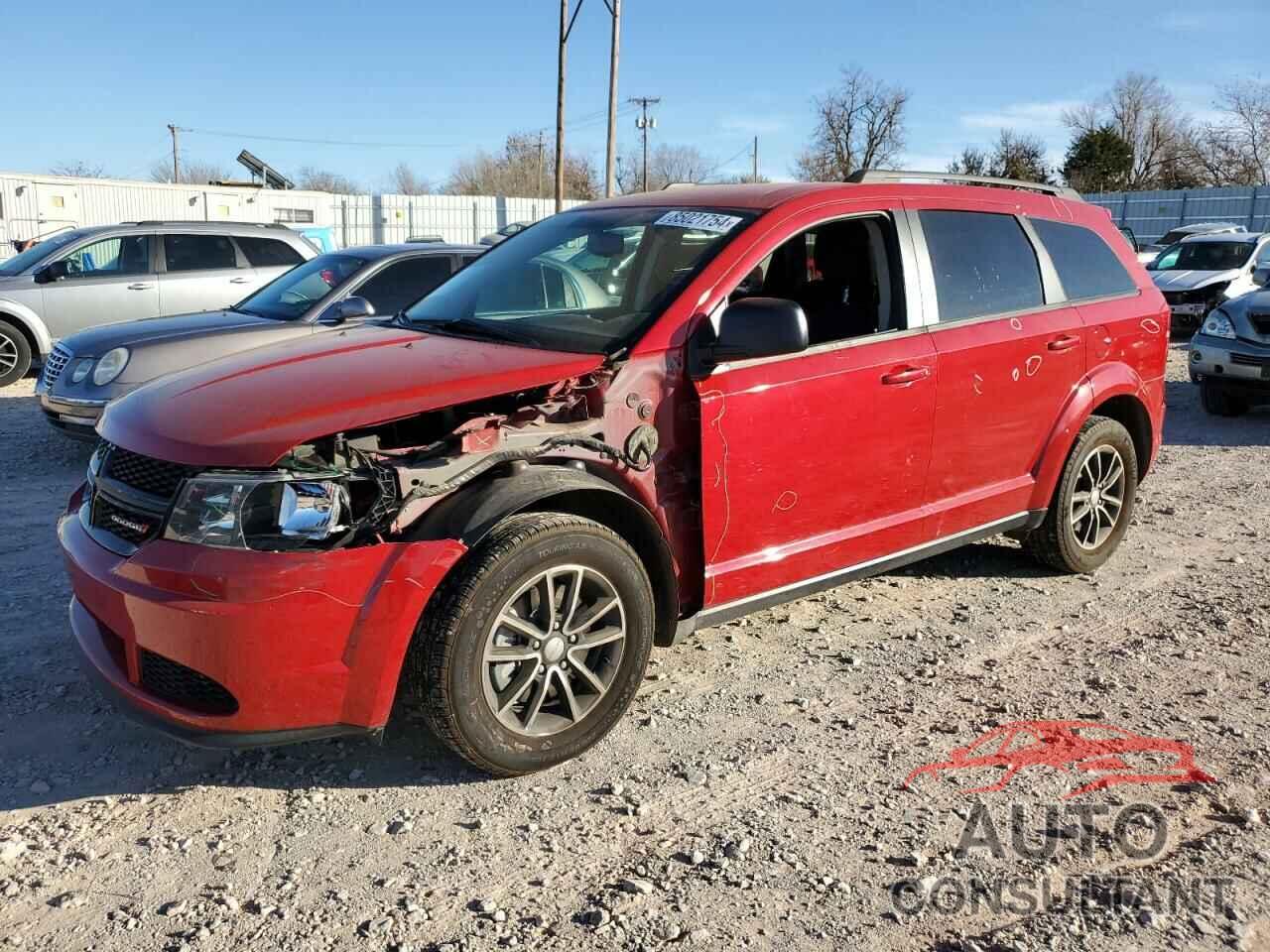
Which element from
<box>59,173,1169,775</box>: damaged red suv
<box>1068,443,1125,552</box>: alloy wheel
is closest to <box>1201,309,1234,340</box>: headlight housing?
<box>1068,443,1125,552</box>: alloy wheel

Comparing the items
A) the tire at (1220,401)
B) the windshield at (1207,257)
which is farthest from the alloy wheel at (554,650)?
the windshield at (1207,257)

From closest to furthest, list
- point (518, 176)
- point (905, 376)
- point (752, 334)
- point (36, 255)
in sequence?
point (752, 334) → point (905, 376) → point (36, 255) → point (518, 176)

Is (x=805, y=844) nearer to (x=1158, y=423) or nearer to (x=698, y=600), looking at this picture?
(x=698, y=600)

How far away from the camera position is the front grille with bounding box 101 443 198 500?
3.05 metres

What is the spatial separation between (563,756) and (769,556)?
1078mm

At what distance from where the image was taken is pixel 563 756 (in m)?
3.35

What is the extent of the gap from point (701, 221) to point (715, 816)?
220 cm

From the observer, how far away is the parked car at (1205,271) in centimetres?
1653

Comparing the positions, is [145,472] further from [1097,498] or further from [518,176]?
[518,176]

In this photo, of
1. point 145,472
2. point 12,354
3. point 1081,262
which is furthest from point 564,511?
point 12,354

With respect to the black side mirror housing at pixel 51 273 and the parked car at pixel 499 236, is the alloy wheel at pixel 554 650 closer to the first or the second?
the parked car at pixel 499 236

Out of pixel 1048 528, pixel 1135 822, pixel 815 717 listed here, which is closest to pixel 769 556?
pixel 815 717

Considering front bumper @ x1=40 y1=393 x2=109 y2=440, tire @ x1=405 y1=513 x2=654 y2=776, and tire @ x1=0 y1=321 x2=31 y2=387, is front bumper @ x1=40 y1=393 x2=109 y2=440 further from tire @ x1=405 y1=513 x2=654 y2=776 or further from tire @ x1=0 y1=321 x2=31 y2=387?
tire @ x1=405 y1=513 x2=654 y2=776

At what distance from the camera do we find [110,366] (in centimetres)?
714
